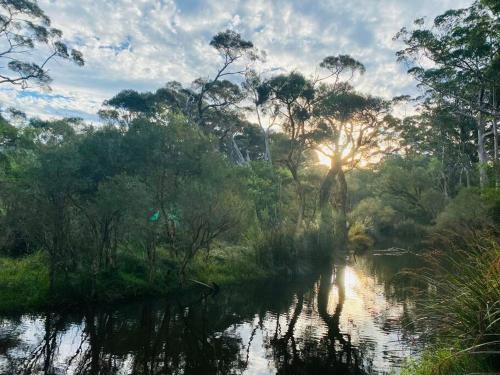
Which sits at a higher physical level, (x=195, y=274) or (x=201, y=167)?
(x=201, y=167)

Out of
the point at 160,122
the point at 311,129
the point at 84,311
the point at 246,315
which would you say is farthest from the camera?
the point at 311,129

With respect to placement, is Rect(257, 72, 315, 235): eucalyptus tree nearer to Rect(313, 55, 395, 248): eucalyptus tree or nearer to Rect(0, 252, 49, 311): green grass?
Rect(313, 55, 395, 248): eucalyptus tree

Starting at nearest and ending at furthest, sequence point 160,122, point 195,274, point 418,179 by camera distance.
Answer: point 160,122 → point 195,274 → point 418,179

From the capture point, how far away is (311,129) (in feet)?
117

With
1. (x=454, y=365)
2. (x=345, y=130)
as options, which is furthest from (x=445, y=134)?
(x=454, y=365)

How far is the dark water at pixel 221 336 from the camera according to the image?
1035 cm

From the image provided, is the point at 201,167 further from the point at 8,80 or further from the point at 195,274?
the point at 8,80

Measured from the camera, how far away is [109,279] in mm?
17016

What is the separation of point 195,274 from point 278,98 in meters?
16.4

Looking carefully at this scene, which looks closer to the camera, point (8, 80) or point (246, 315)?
point (246, 315)

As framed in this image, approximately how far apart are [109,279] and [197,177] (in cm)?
597

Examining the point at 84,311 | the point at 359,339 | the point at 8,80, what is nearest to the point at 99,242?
the point at 84,311

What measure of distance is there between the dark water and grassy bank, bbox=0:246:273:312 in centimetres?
82

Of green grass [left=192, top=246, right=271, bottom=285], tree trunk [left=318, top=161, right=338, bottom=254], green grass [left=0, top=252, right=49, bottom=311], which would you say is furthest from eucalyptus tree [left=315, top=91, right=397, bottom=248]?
green grass [left=0, top=252, right=49, bottom=311]
